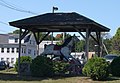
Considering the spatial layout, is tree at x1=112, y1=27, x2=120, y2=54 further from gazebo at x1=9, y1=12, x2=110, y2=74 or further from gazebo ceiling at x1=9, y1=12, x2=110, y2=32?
gazebo ceiling at x1=9, y1=12, x2=110, y2=32

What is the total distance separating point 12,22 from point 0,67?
985 inches

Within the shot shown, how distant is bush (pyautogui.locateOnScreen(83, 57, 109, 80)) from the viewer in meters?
22.0

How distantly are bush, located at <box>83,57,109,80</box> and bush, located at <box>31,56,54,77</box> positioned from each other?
3171 millimetres

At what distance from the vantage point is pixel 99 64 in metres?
22.2

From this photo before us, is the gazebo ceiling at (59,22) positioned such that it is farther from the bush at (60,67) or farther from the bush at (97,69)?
the bush at (97,69)

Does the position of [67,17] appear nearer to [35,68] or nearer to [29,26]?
[29,26]

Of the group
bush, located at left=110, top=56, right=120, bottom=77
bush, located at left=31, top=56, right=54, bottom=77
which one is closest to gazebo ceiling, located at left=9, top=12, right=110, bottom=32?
bush, located at left=110, top=56, right=120, bottom=77

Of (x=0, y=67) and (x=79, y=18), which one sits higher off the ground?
(x=79, y=18)

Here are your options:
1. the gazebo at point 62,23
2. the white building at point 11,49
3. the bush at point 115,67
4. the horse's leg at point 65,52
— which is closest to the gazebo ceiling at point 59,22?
the gazebo at point 62,23

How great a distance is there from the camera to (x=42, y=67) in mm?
24281

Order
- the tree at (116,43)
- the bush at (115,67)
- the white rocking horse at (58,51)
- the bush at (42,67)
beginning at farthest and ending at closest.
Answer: the tree at (116,43), the white rocking horse at (58,51), the bush at (115,67), the bush at (42,67)

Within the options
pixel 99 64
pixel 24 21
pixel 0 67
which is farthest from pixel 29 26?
pixel 0 67

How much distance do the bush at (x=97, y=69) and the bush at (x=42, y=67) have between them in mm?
3171

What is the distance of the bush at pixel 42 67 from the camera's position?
24.3m
